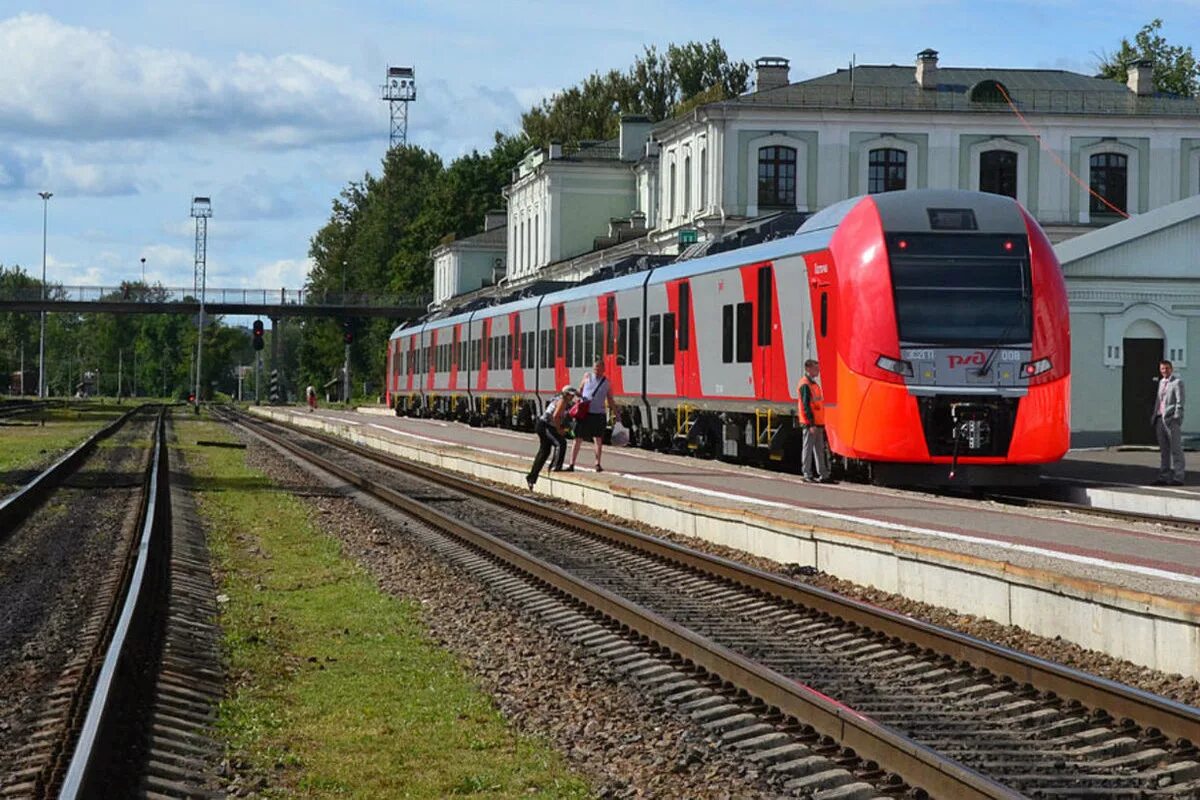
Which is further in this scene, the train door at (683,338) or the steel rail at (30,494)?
the train door at (683,338)

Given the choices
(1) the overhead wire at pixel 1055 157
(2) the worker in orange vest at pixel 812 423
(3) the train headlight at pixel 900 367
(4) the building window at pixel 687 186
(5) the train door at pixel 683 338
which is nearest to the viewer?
(3) the train headlight at pixel 900 367

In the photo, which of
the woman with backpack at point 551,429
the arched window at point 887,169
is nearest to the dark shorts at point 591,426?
the woman with backpack at point 551,429

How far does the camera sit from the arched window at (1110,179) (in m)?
61.7

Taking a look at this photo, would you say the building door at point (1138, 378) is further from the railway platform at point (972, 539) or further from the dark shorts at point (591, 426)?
the dark shorts at point (591, 426)

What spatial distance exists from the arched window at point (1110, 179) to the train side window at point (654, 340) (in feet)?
112

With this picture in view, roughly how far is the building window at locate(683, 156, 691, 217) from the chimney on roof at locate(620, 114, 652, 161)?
18.7 meters

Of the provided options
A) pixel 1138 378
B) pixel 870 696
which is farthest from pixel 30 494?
pixel 1138 378

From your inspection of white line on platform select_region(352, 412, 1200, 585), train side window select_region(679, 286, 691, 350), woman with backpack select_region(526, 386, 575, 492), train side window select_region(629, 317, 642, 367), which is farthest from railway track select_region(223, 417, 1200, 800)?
train side window select_region(629, 317, 642, 367)

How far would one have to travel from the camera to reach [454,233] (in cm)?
11325

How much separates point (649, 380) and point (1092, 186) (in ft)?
113

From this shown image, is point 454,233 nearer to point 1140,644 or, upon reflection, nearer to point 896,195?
point 896,195

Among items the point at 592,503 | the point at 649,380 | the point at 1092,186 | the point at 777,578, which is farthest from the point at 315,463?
the point at 1092,186

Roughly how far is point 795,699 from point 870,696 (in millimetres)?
806

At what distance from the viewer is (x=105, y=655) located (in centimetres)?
1032
